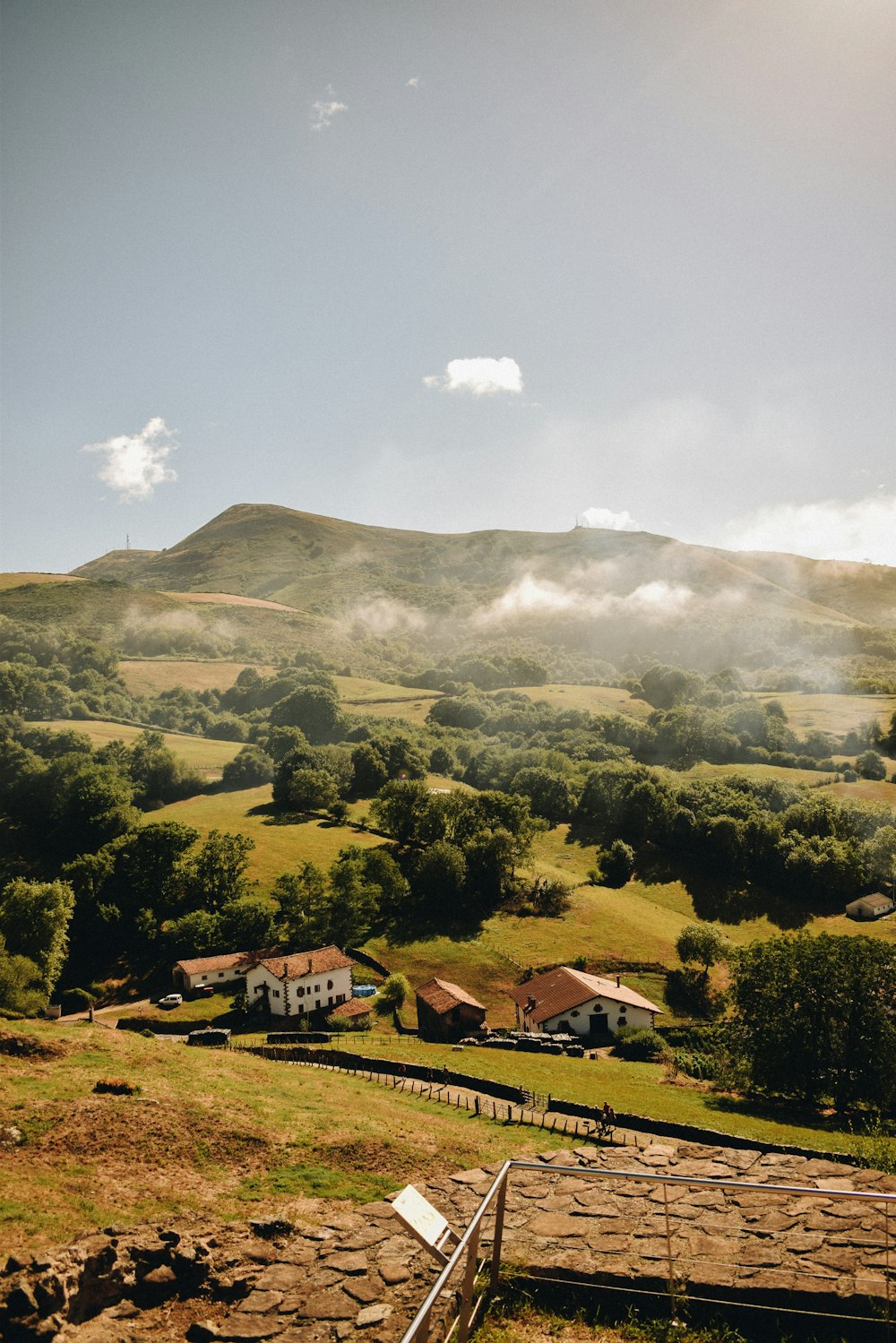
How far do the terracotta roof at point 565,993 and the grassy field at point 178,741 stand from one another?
8006 centimetres

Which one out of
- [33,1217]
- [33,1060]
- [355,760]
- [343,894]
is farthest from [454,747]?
[33,1217]

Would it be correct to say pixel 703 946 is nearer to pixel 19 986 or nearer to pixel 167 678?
pixel 19 986

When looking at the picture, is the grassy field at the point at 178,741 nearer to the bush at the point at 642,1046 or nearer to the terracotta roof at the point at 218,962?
the terracotta roof at the point at 218,962

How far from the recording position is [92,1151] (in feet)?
64.6

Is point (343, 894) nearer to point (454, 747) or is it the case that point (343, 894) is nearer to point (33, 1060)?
point (33, 1060)

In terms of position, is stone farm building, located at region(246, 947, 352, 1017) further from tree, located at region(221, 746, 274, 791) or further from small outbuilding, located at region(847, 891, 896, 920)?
small outbuilding, located at region(847, 891, 896, 920)

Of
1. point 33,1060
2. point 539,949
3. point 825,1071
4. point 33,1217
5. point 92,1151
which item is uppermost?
point 33,1217

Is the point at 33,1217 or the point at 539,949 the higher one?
the point at 33,1217

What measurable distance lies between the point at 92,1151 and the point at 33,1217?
436 centimetres

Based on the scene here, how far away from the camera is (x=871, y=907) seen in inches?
3354

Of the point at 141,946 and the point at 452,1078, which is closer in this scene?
the point at 452,1078

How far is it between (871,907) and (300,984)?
69501 mm

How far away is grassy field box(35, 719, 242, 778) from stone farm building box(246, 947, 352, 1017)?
66.8m

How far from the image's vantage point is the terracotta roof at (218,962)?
66000mm
